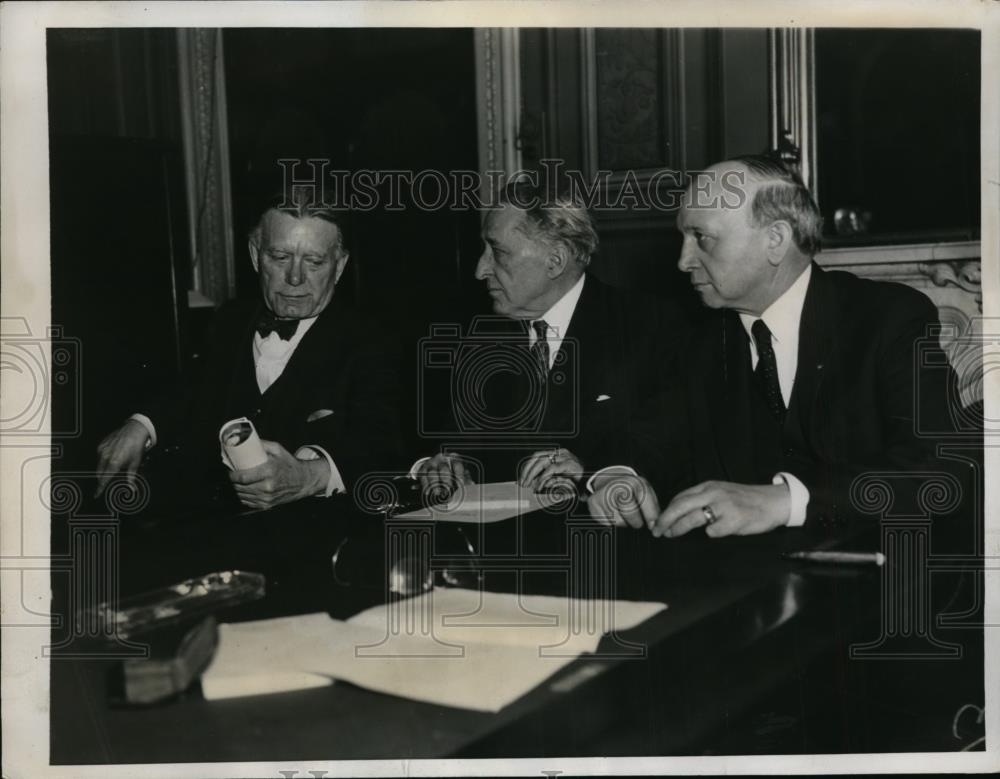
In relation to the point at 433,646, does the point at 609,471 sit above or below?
above

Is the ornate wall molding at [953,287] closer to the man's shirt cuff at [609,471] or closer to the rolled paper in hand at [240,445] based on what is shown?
the man's shirt cuff at [609,471]

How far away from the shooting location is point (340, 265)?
2.13 m

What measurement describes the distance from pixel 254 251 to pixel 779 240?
1150 millimetres

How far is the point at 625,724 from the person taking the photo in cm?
147

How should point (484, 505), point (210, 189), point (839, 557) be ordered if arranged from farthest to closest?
point (210, 189), point (484, 505), point (839, 557)

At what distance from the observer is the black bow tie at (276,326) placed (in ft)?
7.02

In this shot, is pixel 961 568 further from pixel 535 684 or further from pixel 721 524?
pixel 535 684

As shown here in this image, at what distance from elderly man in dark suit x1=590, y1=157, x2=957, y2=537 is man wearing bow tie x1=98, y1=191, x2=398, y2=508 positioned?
1.83ft

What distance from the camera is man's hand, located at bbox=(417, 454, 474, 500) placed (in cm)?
200

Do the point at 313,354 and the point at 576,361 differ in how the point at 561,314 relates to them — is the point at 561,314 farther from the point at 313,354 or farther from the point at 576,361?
the point at 313,354

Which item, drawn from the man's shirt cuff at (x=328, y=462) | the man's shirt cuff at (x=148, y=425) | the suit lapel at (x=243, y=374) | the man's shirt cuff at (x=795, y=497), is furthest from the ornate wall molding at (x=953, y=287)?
the man's shirt cuff at (x=148, y=425)

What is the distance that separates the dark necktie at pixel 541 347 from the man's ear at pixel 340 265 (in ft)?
1.46

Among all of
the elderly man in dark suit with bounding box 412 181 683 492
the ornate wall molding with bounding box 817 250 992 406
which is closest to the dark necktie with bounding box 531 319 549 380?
the elderly man in dark suit with bounding box 412 181 683 492

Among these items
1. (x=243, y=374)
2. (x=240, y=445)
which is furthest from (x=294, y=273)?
(x=240, y=445)
